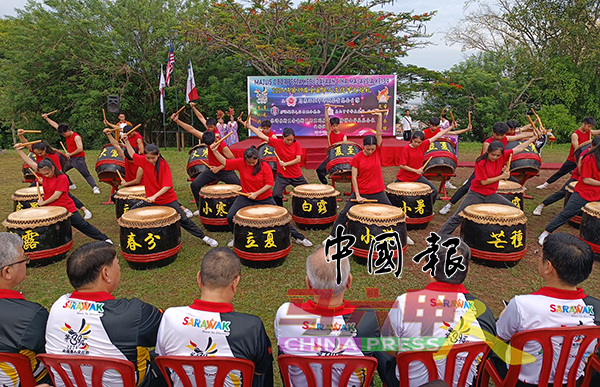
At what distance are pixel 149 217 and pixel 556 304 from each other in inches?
166

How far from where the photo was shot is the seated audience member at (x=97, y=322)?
1977 mm

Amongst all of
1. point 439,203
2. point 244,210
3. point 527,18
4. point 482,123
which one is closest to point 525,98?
point 482,123

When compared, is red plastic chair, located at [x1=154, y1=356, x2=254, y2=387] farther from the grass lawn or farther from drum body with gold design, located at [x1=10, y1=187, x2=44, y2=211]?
drum body with gold design, located at [x1=10, y1=187, x2=44, y2=211]

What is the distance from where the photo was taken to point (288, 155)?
21.9 ft

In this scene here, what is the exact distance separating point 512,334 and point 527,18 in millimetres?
21768

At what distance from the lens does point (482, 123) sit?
18.6 meters

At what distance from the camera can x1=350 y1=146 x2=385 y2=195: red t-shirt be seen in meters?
5.20

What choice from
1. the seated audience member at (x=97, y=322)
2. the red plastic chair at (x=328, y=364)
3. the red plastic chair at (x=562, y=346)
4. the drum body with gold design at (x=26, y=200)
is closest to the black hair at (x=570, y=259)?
the red plastic chair at (x=562, y=346)

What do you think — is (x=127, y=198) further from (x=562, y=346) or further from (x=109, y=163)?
(x=562, y=346)

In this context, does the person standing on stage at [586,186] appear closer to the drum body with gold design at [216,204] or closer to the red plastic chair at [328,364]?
the red plastic chair at [328,364]

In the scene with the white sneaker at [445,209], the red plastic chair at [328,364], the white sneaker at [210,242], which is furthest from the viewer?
the white sneaker at [445,209]

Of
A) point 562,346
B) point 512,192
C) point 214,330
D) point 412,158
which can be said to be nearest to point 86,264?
point 214,330

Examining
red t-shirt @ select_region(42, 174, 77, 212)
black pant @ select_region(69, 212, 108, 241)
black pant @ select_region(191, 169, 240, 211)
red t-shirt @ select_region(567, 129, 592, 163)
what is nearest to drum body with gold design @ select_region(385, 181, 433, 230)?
black pant @ select_region(191, 169, 240, 211)

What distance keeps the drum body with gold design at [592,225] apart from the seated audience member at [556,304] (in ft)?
10.1
